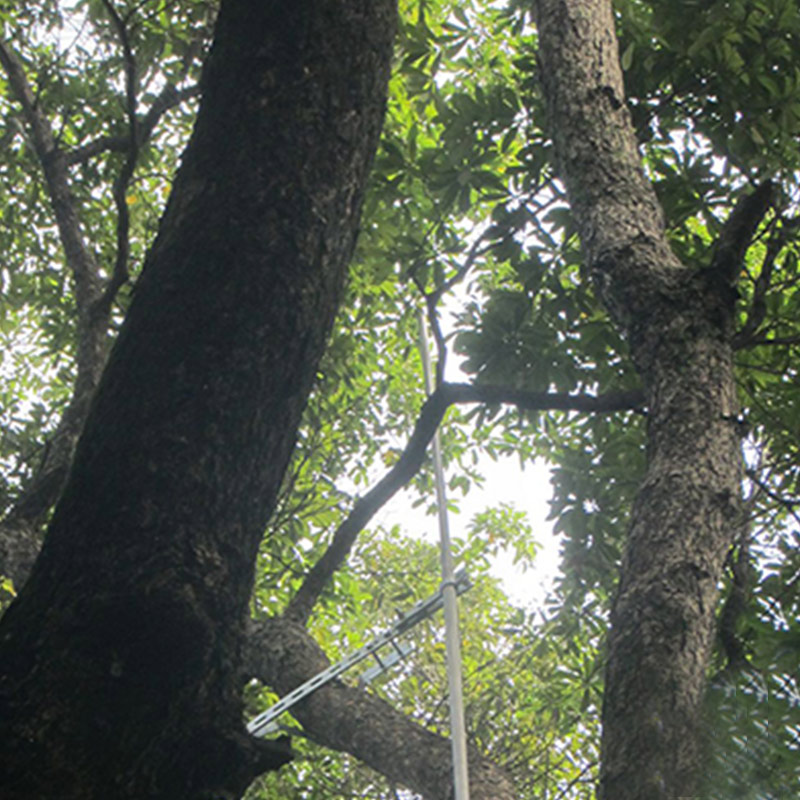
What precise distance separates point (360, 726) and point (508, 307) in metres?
1.84

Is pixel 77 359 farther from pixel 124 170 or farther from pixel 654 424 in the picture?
pixel 654 424

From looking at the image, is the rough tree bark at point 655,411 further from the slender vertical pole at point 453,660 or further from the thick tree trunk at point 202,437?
the slender vertical pole at point 453,660

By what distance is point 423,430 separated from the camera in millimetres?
4180

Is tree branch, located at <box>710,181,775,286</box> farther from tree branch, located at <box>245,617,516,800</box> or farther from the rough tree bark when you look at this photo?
tree branch, located at <box>245,617,516,800</box>

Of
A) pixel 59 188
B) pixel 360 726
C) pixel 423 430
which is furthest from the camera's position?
pixel 59 188

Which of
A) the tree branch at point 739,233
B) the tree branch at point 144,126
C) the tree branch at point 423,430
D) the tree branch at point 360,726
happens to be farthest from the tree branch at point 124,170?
the tree branch at point 739,233

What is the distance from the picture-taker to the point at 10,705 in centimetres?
136

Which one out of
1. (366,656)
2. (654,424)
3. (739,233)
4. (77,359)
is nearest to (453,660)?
(366,656)

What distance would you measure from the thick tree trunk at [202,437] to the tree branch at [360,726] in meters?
2.35

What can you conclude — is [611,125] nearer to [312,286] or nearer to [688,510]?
[688,510]

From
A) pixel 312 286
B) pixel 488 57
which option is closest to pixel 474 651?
pixel 488 57

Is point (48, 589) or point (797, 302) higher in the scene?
point (797, 302)

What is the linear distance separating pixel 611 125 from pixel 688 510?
1479 mm

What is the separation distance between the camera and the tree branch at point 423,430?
11.6ft
